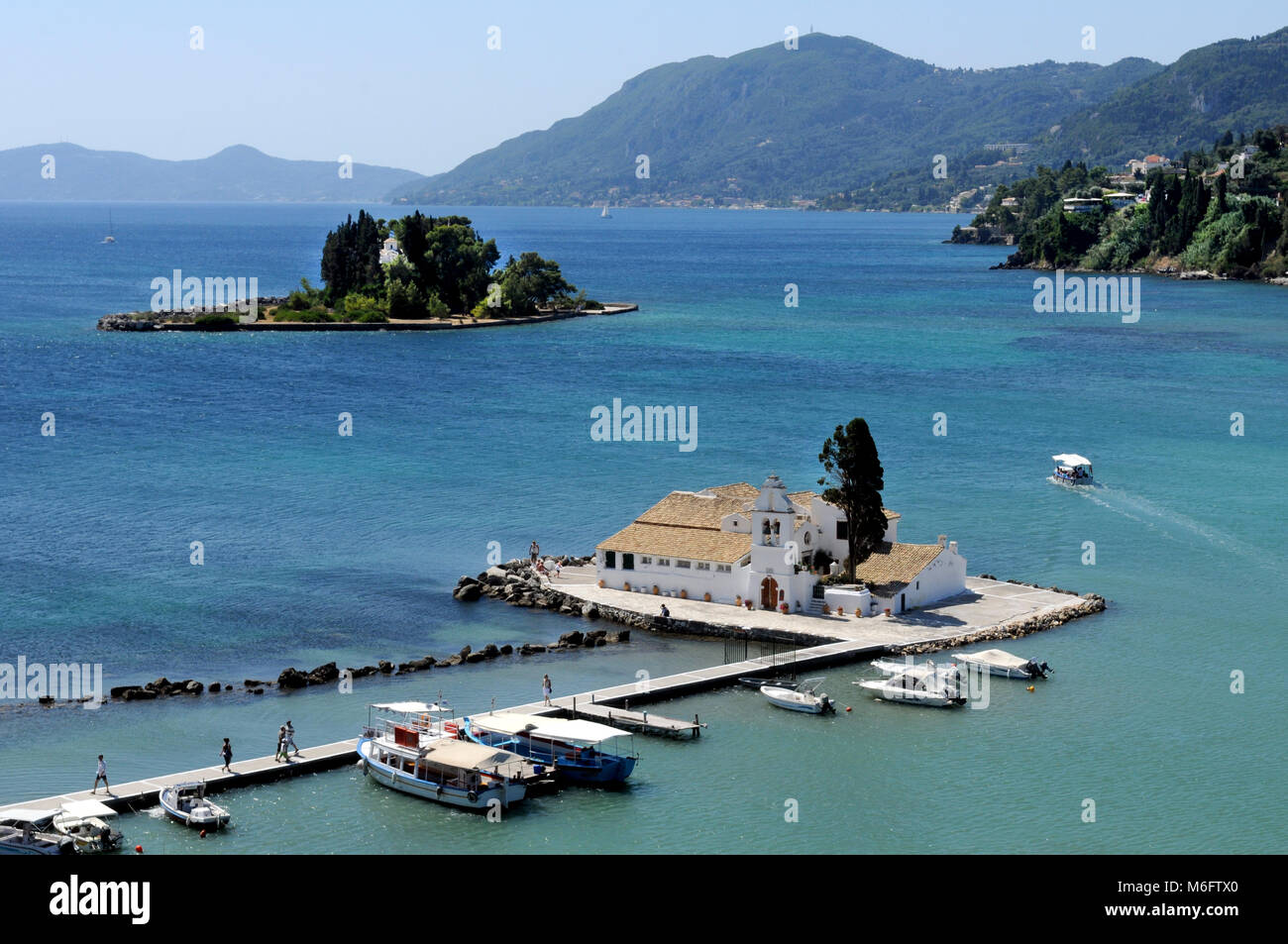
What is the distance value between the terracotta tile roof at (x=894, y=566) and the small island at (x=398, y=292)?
332ft

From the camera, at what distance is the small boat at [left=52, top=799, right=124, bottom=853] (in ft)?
109

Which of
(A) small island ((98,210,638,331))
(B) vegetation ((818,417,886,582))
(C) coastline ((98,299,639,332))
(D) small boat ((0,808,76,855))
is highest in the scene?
(A) small island ((98,210,638,331))

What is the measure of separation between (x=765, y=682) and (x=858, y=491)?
9.82m

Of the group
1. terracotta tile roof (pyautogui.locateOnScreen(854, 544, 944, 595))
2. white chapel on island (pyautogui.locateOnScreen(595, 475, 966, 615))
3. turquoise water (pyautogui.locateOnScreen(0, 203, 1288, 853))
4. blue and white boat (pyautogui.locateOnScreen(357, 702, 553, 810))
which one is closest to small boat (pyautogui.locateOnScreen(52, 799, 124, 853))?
turquoise water (pyautogui.locateOnScreen(0, 203, 1288, 853))

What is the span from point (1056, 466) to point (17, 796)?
5859cm

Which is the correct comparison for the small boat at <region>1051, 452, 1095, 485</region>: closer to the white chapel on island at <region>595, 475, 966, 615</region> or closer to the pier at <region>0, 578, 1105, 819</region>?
the pier at <region>0, 578, 1105, 819</region>

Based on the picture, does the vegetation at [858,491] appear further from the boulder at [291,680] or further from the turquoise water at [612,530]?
the boulder at [291,680]

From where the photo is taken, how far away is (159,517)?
70.5 meters

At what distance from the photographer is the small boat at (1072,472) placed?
78938 mm

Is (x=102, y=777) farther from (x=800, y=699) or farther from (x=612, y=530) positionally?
(x=612, y=530)

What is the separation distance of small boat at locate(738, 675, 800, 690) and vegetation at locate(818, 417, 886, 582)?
837cm
